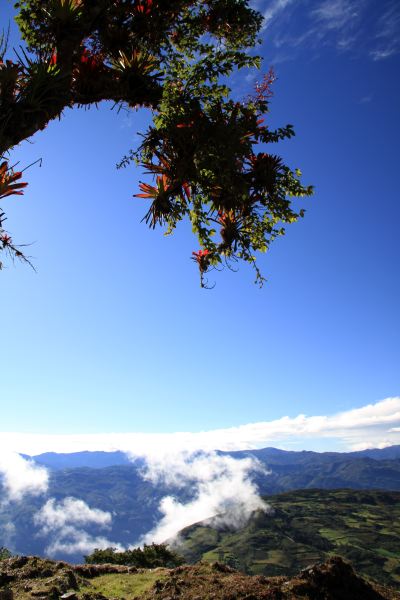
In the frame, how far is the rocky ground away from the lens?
457 inches

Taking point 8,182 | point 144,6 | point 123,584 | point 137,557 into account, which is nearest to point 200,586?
point 123,584

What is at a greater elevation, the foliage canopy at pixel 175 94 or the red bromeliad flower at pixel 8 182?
the foliage canopy at pixel 175 94

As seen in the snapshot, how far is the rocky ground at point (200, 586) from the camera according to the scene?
38.1ft

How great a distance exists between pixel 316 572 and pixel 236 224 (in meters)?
10.9

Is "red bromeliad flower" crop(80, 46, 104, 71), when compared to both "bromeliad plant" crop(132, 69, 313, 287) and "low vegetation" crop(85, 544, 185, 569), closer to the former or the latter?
"bromeliad plant" crop(132, 69, 313, 287)

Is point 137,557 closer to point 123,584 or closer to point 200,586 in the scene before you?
point 123,584

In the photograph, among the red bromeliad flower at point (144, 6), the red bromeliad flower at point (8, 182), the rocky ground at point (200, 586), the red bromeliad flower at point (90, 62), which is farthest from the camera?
the rocky ground at point (200, 586)

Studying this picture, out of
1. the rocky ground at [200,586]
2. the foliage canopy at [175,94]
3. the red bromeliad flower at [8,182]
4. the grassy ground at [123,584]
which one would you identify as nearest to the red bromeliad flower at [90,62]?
the foliage canopy at [175,94]

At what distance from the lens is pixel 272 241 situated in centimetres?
1174

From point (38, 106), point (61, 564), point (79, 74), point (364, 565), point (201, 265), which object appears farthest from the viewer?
point (364, 565)

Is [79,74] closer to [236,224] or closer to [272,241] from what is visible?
[236,224]

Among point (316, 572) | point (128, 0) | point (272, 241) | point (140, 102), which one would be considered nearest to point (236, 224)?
point (272, 241)

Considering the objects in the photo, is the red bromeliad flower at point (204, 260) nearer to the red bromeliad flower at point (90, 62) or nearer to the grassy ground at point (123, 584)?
the red bromeliad flower at point (90, 62)

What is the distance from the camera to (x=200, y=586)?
1255 cm
